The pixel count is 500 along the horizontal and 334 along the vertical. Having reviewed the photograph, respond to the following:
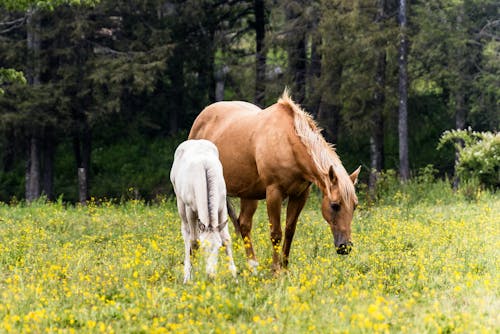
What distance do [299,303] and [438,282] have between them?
78.2 inches

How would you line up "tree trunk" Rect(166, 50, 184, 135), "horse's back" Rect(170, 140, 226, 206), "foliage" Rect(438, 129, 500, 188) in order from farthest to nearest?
"tree trunk" Rect(166, 50, 184, 135) → "foliage" Rect(438, 129, 500, 188) → "horse's back" Rect(170, 140, 226, 206)

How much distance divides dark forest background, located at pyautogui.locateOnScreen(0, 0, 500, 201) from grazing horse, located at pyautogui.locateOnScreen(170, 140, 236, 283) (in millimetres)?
15103

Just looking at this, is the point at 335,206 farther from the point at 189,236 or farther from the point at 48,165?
the point at 48,165

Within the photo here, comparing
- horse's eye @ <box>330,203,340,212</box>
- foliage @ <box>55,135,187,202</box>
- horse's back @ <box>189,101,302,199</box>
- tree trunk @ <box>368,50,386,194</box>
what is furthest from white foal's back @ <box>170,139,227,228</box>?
foliage @ <box>55,135,187,202</box>

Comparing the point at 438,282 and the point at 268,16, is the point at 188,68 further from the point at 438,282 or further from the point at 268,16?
the point at 438,282

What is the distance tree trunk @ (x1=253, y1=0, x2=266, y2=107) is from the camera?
26.5 metres

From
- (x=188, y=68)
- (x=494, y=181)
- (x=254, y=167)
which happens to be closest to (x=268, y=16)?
(x=188, y=68)

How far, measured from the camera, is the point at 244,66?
26594mm

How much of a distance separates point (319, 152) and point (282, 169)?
1.76 ft

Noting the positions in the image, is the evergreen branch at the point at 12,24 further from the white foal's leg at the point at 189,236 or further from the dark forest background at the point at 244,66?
the white foal's leg at the point at 189,236

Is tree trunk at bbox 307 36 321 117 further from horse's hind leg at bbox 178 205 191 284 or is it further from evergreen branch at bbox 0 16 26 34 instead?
horse's hind leg at bbox 178 205 191 284

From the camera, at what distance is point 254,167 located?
984cm

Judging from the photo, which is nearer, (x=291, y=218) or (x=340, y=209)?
(x=340, y=209)

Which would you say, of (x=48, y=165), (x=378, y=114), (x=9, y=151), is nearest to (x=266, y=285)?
(x=378, y=114)
